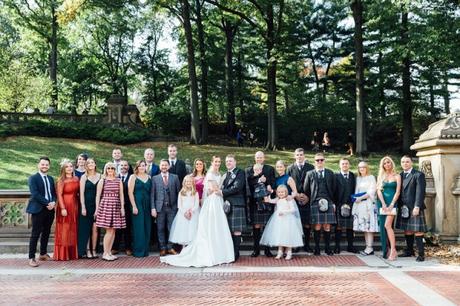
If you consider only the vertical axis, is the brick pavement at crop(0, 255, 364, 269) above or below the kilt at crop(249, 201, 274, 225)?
below

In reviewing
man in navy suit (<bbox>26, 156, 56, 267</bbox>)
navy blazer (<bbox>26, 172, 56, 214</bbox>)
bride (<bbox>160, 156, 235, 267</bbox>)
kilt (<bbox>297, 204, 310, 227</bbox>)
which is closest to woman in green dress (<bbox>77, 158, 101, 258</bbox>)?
man in navy suit (<bbox>26, 156, 56, 267</bbox>)

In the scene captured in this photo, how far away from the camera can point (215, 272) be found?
8.27m

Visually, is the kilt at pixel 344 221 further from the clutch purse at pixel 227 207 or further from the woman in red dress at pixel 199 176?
the woman in red dress at pixel 199 176

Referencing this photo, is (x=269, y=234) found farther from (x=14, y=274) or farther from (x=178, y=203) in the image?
(x=14, y=274)

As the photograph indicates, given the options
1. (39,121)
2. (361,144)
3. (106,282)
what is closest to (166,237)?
(106,282)

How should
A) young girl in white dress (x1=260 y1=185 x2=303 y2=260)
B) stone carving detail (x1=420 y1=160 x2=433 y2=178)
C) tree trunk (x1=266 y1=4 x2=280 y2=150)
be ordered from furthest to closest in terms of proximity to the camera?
tree trunk (x1=266 y1=4 x2=280 y2=150), stone carving detail (x1=420 y1=160 x2=433 y2=178), young girl in white dress (x1=260 y1=185 x2=303 y2=260)

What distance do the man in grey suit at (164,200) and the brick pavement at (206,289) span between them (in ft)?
5.82

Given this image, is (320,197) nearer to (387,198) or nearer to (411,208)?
(387,198)

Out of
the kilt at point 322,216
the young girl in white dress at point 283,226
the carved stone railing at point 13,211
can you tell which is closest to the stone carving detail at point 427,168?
the kilt at point 322,216

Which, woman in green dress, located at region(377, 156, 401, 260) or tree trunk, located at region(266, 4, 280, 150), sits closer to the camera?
woman in green dress, located at region(377, 156, 401, 260)

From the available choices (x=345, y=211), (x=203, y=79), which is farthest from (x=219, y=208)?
(x=203, y=79)

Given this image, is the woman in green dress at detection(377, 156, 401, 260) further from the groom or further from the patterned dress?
the patterned dress

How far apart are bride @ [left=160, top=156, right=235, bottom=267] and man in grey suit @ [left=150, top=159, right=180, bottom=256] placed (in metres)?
0.64

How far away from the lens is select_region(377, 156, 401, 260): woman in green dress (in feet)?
30.3
